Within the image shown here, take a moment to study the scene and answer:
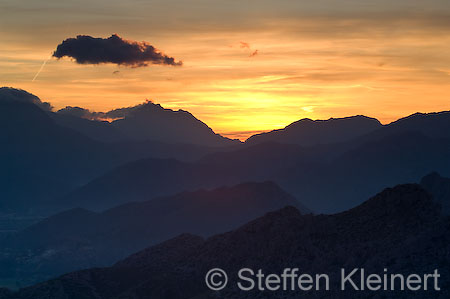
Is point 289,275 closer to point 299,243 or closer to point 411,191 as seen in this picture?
point 299,243

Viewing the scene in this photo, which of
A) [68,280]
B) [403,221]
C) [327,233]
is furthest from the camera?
[68,280]

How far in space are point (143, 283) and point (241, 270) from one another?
27223 mm

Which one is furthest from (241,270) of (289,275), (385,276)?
(385,276)

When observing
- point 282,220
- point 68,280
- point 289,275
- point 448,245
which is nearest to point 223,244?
point 282,220

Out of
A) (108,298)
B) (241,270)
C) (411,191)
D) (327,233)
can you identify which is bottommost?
(108,298)

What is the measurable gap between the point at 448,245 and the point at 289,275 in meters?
30.9

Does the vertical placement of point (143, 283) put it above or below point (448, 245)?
below

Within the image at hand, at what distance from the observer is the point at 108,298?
142 metres

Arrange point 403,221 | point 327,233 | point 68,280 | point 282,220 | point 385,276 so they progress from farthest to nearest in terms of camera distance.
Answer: point 68,280 < point 282,220 < point 327,233 < point 403,221 < point 385,276

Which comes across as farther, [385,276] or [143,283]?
[143,283]

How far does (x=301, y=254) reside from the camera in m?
124

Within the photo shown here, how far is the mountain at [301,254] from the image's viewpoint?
109 meters

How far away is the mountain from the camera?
356ft

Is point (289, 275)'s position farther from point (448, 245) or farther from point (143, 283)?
point (143, 283)
